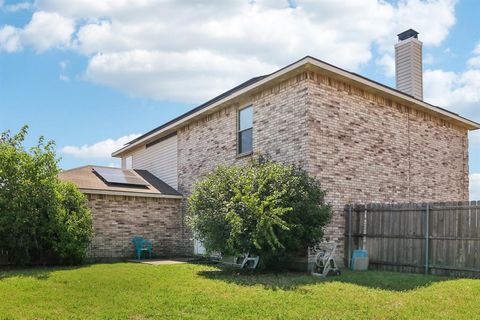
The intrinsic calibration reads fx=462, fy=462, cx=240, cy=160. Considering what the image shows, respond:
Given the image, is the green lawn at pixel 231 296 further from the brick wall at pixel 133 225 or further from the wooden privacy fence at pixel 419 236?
the brick wall at pixel 133 225

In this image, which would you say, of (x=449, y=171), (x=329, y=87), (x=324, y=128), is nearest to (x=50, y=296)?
(x=324, y=128)

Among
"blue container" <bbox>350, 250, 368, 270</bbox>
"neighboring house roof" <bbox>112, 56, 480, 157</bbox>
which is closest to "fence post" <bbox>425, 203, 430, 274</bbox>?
"blue container" <bbox>350, 250, 368, 270</bbox>

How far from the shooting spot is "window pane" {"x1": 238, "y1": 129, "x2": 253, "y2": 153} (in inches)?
559

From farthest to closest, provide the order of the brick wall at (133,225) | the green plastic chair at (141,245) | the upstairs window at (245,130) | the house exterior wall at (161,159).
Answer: the house exterior wall at (161,159) → the green plastic chair at (141,245) → the brick wall at (133,225) → the upstairs window at (245,130)

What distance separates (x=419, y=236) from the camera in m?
10.9

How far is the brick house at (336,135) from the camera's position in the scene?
40.0 ft

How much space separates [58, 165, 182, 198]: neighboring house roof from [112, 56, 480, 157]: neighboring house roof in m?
2.40

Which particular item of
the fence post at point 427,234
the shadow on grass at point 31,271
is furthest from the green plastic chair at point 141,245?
the fence post at point 427,234

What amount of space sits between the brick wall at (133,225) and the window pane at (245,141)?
388cm

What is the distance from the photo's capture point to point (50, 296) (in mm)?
7863

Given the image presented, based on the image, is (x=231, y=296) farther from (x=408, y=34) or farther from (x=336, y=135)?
(x=408, y=34)

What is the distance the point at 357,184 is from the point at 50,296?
8364mm

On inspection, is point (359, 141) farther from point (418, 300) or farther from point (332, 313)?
point (332, 313)

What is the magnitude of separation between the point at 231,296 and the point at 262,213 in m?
2.75
